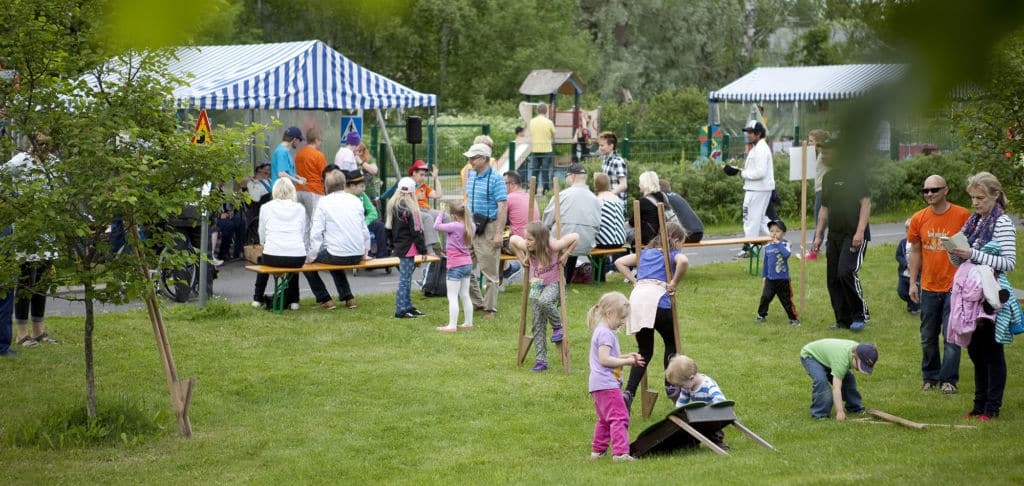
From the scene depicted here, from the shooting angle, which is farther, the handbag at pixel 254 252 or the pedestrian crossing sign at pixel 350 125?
the pedestrian crossing sign at pixel 350 125

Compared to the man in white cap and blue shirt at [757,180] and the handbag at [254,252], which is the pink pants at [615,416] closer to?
the man in white cap and blue shirt at [757,180]

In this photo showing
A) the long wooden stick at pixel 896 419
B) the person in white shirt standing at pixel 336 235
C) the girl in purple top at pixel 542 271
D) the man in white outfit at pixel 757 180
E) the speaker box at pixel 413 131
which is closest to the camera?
the long wooden stick at pixel 896 419

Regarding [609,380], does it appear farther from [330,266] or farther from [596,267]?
[596,267]

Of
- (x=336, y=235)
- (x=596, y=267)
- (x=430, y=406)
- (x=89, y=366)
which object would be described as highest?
(x=336, y=235)

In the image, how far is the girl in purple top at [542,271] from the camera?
958 centimetres

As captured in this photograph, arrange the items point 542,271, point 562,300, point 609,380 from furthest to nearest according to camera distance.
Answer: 1. point 542,271
2. point 562,300
3. point 609,380

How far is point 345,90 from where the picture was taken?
1650cm

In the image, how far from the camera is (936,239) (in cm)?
862

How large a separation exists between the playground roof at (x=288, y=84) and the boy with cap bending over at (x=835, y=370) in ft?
26.1

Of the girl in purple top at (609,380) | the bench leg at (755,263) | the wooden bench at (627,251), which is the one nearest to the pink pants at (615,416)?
the girl in purple top at (609,380)

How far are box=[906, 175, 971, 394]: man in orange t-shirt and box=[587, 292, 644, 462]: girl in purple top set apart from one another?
278cm

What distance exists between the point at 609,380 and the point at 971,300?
2770 mm

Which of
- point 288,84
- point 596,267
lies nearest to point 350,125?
point 288,84

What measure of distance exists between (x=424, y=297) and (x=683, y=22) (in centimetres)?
1155
